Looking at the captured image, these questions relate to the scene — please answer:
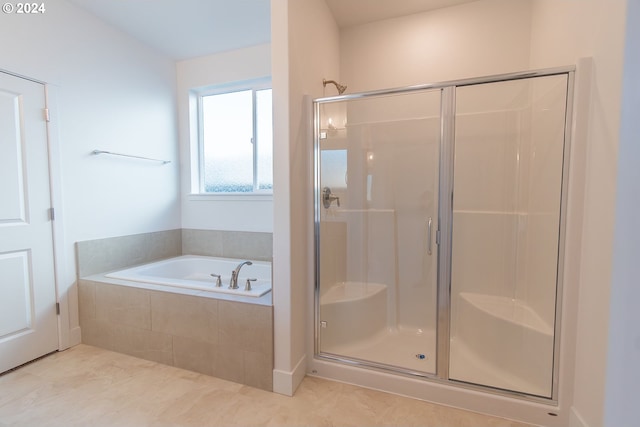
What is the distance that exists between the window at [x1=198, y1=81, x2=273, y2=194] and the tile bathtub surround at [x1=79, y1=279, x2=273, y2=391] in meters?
1.32

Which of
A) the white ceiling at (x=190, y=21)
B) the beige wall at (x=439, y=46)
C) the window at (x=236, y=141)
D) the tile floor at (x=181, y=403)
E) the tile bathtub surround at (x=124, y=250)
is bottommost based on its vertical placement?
the tile floor at (x=181, y=403)

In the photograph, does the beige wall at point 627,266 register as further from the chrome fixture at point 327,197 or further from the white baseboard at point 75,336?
the white baseboard at point 75,336

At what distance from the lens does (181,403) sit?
1570 mm

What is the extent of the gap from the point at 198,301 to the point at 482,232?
2019 mm

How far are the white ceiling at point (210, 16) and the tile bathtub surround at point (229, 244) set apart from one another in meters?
1.79

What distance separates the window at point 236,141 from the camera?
2.83m

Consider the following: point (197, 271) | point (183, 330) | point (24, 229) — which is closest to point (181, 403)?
point (183, 330)

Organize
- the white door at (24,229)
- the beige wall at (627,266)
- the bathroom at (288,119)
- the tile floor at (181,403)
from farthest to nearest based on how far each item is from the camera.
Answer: the white door at (24,229) < the tile floor at (181,403) < the bathroom at (288,119) < the beige wall at (627,266)

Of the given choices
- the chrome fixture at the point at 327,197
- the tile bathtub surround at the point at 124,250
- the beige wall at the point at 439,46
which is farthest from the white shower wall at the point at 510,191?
the tile bathtub surround at the point at 124,250

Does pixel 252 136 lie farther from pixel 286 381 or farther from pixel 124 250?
pixel 286 381

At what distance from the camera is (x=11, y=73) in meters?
1.84

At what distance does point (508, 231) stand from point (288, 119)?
65.2 inches

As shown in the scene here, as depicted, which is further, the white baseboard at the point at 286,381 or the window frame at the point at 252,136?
the window frame at the point at 252,136

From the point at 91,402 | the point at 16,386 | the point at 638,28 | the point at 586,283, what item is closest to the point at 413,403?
the point at 586,283
